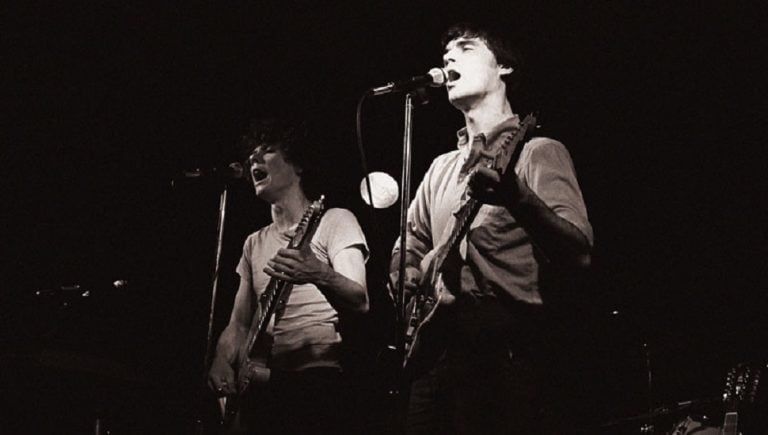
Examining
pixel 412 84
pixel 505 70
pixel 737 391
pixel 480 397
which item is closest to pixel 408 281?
pixel 480 397

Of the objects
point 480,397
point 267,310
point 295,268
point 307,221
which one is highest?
point 307,221

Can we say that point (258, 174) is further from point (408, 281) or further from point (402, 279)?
point (402, 279)

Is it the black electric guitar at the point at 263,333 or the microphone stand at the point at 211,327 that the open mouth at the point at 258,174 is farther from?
the black electric guitar at the point at 263,333

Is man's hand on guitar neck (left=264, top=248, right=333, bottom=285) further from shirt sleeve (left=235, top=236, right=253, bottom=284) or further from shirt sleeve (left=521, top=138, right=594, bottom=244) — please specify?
shirt sleeve (left=521, top=138, right=594, bottom=244)

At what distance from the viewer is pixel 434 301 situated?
2592 millimetres

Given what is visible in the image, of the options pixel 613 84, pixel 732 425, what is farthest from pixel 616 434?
pixel 613 84

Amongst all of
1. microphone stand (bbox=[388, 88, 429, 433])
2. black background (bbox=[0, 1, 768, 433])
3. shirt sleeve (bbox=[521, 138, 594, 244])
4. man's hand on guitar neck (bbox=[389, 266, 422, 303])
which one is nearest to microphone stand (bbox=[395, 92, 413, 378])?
microphone stand (bbox=[388, 88, 429, 433])

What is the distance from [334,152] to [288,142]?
117cm

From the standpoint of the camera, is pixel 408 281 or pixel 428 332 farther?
pixel 408 281

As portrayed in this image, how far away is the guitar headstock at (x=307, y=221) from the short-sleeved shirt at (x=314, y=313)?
6cm

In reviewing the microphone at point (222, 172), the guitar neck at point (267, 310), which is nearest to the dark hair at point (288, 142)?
the microphone at point (222, 172)

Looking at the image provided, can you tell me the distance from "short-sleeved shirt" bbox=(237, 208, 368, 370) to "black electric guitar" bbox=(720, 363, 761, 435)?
7.61 ft

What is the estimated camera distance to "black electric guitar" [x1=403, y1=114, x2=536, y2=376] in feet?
8.29

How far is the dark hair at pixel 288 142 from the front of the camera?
416 centimetres
